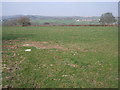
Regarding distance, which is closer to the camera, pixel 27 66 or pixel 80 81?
pixel 80 81

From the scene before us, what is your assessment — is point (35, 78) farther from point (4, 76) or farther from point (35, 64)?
point (35, 64)

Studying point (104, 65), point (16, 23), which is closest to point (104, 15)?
point (16, 23)

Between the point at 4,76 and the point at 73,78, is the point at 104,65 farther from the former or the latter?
the point at 4,76

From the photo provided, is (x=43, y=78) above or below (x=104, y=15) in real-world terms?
below

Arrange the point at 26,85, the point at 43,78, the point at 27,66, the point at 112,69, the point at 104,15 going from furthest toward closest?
the point at 104,15 → the point at 27,66 → the point at 112,69 → the point at 43,78 → the point at 26,85

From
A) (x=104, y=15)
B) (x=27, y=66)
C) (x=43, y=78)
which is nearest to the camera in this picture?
(x=43, y=78)

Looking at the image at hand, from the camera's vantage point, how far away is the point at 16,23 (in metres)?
59.0

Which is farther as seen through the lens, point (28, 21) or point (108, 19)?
point (108, 19)

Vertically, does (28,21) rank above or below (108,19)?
below

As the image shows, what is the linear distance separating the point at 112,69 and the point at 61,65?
248 centimetres

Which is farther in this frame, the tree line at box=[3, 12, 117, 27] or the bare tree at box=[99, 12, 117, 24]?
the bare tree at box=[99, 12, 117, 24]

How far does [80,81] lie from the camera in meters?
5.60

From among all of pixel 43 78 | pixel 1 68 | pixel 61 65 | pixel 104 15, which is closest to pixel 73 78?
pixel 43 78

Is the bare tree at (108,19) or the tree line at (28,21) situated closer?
the tree line at (28,21)
